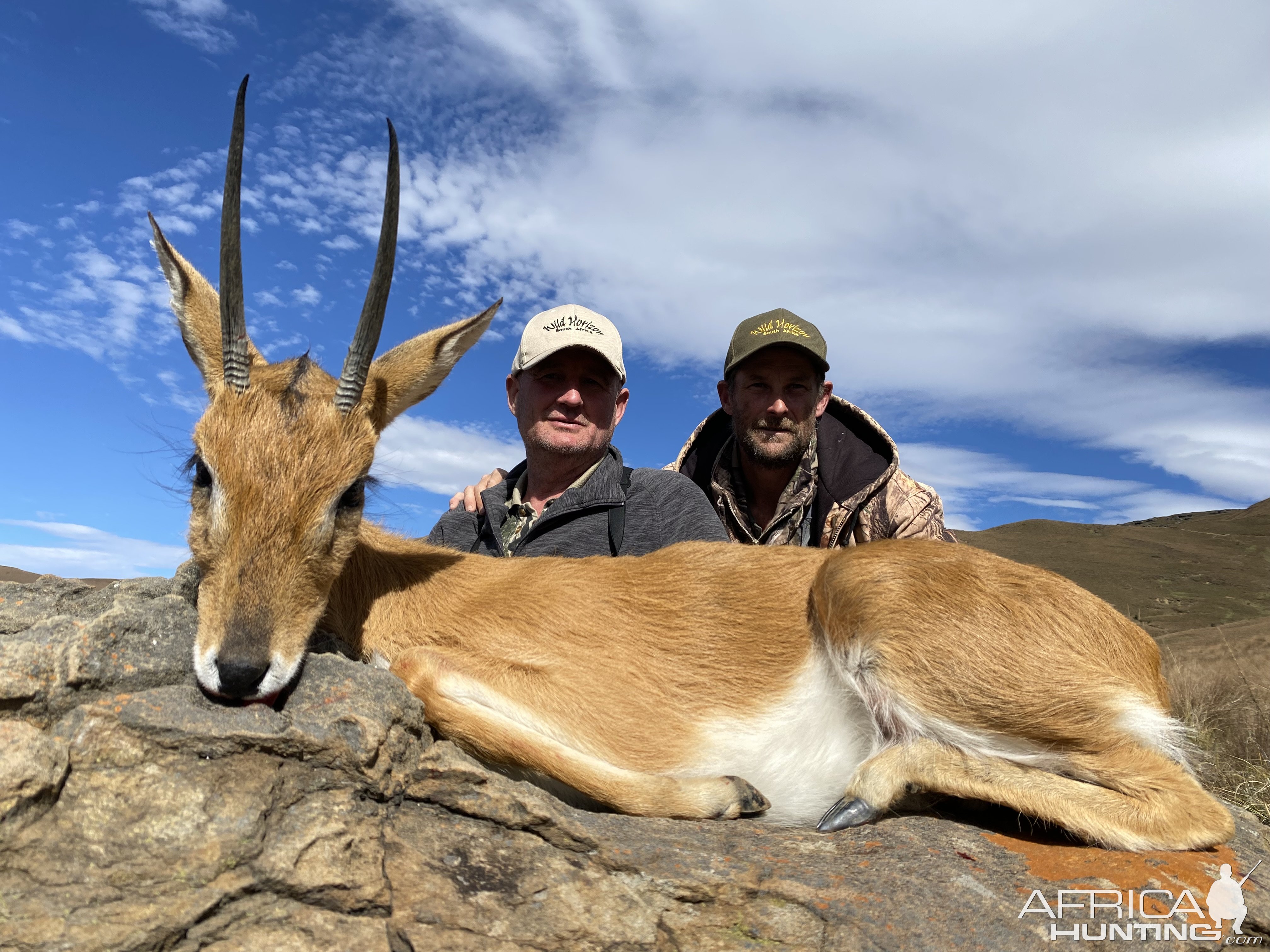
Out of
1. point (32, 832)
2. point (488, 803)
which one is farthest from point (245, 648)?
point (488, 803)

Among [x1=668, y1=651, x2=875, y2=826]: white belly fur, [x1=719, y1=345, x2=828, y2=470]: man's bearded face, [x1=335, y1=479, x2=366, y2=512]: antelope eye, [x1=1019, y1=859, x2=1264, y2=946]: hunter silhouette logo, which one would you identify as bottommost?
[x1=1019, y1=859, x2=1264, y2=946]: hunter silhouette logo

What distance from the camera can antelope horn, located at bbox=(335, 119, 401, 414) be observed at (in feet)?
14.3

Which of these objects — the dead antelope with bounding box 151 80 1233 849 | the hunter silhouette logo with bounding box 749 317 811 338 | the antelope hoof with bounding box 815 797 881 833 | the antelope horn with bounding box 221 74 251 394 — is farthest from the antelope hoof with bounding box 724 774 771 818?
the hunter silhouette logo with bounding box 749 317 811 338

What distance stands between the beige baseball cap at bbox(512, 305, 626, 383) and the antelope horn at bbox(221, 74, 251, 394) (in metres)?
3.98

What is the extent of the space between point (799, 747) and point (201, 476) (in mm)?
3675

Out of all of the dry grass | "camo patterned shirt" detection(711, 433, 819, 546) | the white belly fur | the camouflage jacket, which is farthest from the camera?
"camo patterned shirt" detection(711, 433, 819, 546)

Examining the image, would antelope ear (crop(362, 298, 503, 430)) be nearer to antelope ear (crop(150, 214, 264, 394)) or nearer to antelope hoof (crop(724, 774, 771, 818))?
antelope ear (crop(150, 214, 264, 394))

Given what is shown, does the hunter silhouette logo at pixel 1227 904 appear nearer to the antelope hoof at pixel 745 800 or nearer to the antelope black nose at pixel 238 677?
the antelope hoof at pixel 745 800

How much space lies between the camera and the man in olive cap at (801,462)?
9578mm

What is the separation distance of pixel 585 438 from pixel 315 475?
14.7 ft

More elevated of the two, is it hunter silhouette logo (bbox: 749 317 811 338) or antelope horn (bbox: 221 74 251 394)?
hunter silhouette logo (bbox: 749 317 811 338)

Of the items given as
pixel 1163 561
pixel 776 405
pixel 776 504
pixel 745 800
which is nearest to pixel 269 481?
pixel 745 800

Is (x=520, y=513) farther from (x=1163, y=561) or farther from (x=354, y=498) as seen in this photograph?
(x=1163, y=561)

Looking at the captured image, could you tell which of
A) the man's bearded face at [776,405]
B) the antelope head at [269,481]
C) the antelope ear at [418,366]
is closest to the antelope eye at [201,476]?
the antelope head at [269,481]
